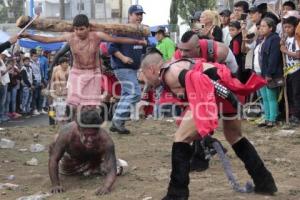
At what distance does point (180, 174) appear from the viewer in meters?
5.38

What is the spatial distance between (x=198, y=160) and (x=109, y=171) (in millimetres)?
1360

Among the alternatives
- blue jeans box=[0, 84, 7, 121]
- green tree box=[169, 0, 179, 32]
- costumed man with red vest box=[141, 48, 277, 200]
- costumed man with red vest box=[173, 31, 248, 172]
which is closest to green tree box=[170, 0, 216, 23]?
green tree box=[169, 0, 179, 32]

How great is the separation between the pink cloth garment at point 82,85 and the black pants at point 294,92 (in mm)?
3691

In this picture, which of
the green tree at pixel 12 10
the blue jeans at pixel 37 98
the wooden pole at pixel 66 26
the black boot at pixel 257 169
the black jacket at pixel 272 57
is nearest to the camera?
the black boot at pixel 257 169

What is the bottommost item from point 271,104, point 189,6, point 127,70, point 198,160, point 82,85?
point 198,160

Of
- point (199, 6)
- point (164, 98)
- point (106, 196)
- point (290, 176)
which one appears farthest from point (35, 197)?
point (199, 6)

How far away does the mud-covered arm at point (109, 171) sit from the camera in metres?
6.04

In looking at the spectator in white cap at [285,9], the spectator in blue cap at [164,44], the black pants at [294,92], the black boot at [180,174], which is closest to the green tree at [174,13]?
the spectator in blue cap at [164,44]

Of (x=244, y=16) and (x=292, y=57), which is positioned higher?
(x=244, y=16)

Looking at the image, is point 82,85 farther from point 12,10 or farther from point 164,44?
point 12,10

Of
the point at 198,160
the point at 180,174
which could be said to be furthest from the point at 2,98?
the point at 180,174

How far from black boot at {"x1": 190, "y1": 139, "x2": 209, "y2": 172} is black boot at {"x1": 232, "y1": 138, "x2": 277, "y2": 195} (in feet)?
3.92

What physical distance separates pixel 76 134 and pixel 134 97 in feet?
11.9

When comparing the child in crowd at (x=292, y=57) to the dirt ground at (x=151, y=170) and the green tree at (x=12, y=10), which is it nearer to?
the dirt ground at (x=151, y=170)
